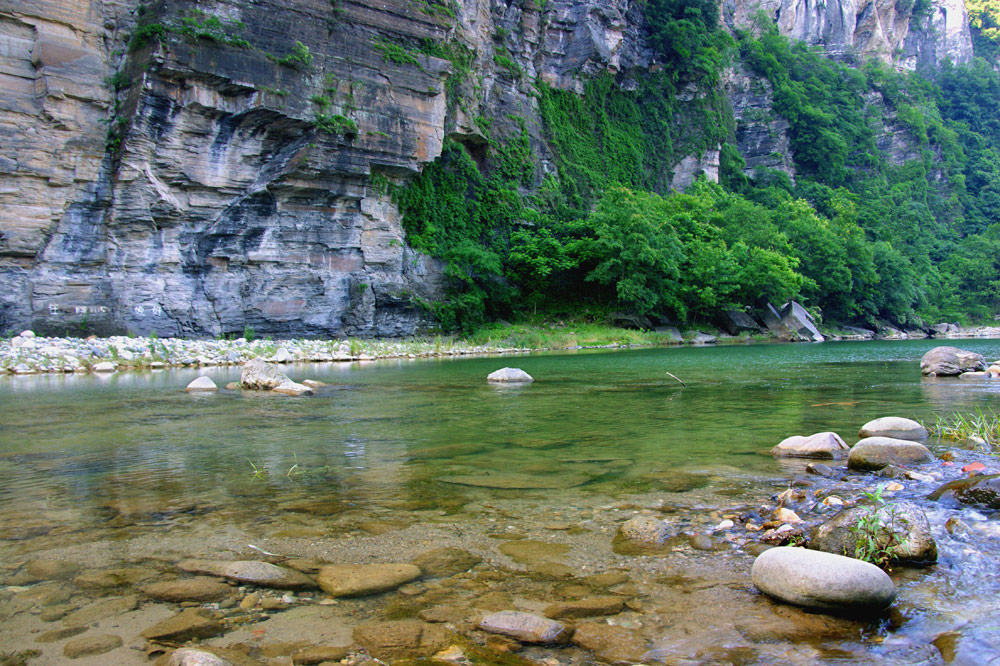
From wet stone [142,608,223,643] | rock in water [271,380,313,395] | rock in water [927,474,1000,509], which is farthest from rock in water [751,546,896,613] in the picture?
rock in water [271,380,313,395]

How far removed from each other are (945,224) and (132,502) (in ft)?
266

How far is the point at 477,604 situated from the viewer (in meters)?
2.97

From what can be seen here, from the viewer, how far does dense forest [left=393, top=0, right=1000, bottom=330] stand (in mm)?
33688

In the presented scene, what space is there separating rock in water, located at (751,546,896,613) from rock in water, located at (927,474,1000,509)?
1781 millimetres

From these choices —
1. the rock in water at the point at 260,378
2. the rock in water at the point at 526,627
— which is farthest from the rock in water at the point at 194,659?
the rock in water at the point at 260,378

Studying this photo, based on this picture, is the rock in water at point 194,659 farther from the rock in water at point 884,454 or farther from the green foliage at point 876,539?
the rock in water at point 884,454

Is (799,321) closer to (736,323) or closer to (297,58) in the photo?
(736,323)

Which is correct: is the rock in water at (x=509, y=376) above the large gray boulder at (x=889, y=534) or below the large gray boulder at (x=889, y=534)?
below

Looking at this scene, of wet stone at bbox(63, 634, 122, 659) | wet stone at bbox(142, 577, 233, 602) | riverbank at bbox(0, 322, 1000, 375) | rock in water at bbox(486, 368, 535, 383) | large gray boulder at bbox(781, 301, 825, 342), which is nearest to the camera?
wet stone at bbox(63, 634, 122, 659)

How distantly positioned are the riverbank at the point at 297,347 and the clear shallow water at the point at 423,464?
651 centimetres

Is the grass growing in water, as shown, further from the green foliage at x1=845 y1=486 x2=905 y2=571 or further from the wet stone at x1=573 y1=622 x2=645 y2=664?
the wet stone at x1=573 y1=622 x2=645 y2=664

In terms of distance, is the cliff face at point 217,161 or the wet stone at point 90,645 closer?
the wet stone at point 90,645

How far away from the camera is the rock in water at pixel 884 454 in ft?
17.4

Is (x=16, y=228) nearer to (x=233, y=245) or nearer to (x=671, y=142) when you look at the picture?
(x=233, y=245)
